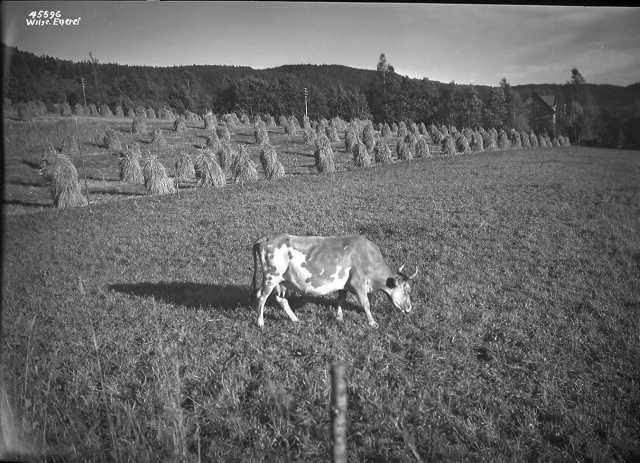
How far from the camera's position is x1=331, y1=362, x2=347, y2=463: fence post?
217 centimetres

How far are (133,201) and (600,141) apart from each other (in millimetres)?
64988

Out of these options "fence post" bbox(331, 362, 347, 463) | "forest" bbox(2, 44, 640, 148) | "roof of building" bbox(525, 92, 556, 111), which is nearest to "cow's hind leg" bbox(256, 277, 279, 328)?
"fence post" bbox(331, 362, 347, 463)

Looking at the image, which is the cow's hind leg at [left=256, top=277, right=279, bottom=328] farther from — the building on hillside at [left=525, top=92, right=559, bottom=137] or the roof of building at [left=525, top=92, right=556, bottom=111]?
the roof of building at [left=525, top=92, right=556, bottom=111]

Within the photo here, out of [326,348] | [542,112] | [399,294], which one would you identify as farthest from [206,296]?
Answer: [542,112]

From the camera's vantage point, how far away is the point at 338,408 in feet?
7.21

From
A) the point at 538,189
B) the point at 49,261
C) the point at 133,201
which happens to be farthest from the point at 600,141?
the point at 49,261

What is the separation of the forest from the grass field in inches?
2105

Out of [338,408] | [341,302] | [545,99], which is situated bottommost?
[341,302]

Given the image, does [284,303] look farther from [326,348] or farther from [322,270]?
[326,348]

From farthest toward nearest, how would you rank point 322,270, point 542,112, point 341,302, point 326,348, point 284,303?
point 542,112
point 341,302
point 284,303
point 322,270
point 326,348

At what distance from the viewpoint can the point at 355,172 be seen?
2720 cm

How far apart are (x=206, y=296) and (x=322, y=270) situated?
10.00 ft

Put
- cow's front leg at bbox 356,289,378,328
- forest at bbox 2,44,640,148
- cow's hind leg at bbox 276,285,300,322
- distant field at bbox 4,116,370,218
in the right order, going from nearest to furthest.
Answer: cow's front leg at bbox 356,289,378,328 < cow's hind leg at bbox 276,285,300,322 < distant field at bbox 4,116,370,218 < forest at bbox 2,44,640,148

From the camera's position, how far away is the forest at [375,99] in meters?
55.6
